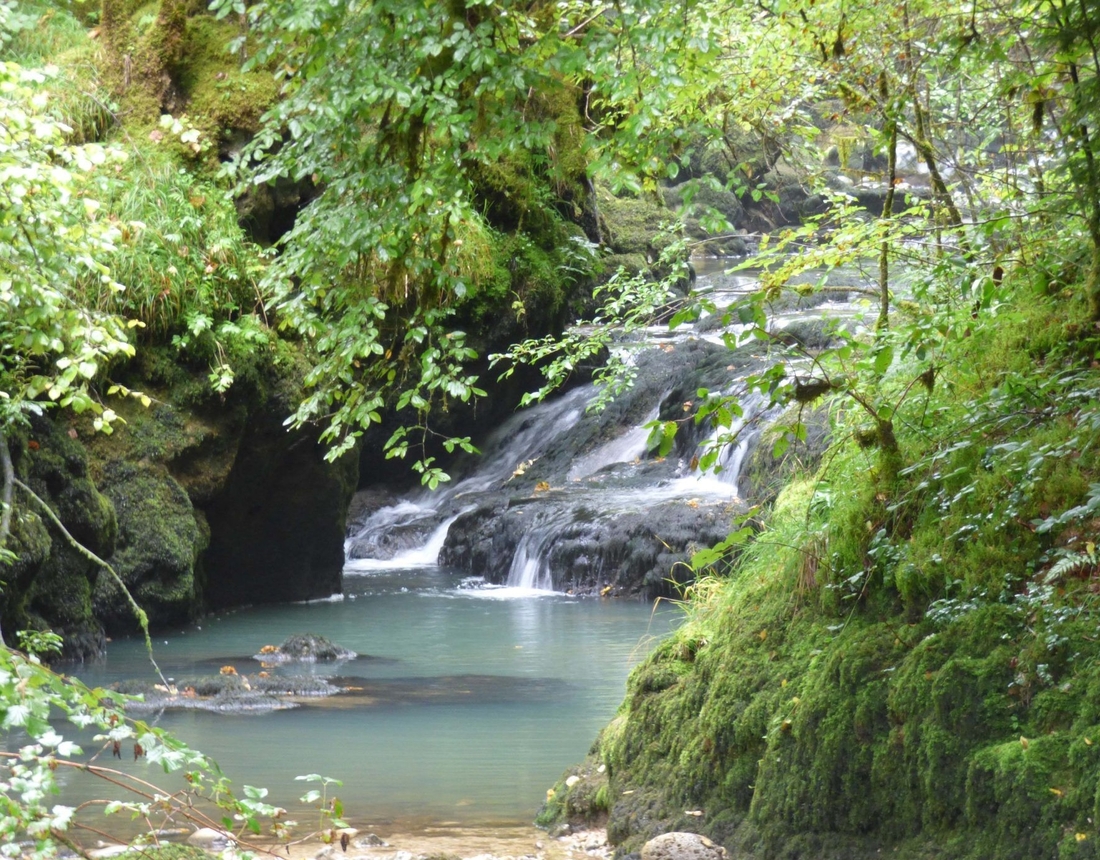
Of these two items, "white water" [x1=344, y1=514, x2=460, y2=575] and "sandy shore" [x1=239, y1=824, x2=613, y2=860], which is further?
"white water" [x1=344, y1=514, x2=460, y2=575]

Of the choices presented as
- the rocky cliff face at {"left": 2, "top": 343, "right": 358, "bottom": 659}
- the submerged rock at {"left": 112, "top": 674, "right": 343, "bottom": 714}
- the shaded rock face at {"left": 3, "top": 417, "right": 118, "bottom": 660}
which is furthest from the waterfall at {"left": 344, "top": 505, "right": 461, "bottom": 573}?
the submerged rock at {"left": 112, "top": 674, "right": 343, "bottom": 714}

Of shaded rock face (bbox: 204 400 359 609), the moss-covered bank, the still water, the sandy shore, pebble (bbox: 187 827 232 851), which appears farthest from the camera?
shaded rock face (bbox: 204 400 359 609)

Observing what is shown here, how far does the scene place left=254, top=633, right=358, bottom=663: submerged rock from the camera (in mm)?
10164

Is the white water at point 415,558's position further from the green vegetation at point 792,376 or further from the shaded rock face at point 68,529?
the green vegetation at point 792,376

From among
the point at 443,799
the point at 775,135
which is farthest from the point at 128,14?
the point at 443,799

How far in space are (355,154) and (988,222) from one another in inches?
90.7

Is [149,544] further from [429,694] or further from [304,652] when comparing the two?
[429,694]

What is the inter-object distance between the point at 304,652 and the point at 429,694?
1.72 meters

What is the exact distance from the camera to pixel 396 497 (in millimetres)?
19266

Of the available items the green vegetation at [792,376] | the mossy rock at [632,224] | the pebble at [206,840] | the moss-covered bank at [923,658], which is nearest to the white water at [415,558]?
the mossy rock at [632,224]

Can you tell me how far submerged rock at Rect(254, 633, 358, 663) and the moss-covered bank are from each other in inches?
214

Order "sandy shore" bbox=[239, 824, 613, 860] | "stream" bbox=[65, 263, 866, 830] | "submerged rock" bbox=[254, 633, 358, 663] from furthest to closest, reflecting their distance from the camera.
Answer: "submerged rock" bbox=[254, 633, 358, 663] → "stream" bbox=[65, 263, 866, 830] → "sandy shore" bbox=[239, 824, 613, 860]

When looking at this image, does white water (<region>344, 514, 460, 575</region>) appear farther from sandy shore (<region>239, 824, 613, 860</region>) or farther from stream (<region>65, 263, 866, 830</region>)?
sandy shore (<region>239, 824, 613, 860</region>)

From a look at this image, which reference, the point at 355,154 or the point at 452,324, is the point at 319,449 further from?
the point at 355,154
